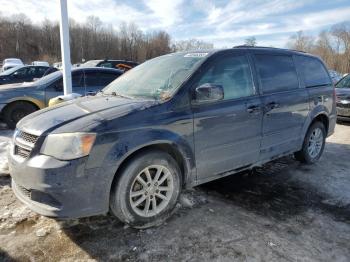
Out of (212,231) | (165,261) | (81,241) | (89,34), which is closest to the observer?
(165,261)

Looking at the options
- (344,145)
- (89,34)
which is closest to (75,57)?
(89,34)

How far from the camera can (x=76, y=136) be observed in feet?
9.08

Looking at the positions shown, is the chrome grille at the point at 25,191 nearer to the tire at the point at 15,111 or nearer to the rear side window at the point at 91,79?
the tire at the point at 15,111

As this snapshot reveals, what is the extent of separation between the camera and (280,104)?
4367 mm

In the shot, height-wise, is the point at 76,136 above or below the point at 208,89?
below

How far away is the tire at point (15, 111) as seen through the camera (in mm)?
7793

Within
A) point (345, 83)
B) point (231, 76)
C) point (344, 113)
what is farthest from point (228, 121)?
point (345, 83)

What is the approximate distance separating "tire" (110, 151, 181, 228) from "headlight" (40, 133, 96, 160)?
42 cm

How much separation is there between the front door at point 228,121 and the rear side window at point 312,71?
1.45m

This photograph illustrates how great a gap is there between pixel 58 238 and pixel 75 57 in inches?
3010

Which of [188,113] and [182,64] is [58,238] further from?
[182,64]

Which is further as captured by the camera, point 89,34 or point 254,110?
point 89,34

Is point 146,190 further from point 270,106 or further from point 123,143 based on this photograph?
point 270,106

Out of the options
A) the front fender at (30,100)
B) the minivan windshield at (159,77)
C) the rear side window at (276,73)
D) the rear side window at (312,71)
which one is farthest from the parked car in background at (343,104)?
the front fender at (30,100)
